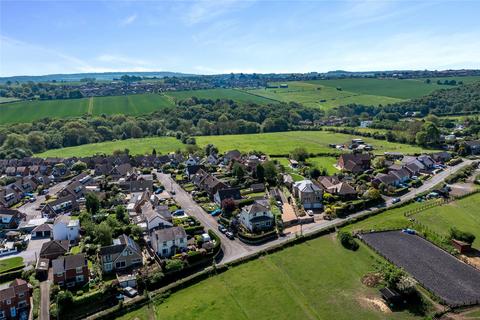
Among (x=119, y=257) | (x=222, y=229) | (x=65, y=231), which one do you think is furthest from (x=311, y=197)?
(x=65, y=231)

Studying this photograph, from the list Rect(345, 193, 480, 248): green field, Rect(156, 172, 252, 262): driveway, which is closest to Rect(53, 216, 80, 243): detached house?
Rect(156, 172, 252, 262): driveway

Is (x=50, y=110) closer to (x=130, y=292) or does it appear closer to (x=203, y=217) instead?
(x=203, y=217)

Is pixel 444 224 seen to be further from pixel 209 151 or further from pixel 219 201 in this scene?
pixel 209 151

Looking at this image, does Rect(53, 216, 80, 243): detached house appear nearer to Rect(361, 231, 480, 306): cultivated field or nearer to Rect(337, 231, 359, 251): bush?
Rect(337, 231, 359, 251): bush

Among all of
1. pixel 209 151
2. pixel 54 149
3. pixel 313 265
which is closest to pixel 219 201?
pixel 313 265

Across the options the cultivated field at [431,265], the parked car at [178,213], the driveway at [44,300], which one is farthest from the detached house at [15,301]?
the cultivated field at [431,265]
